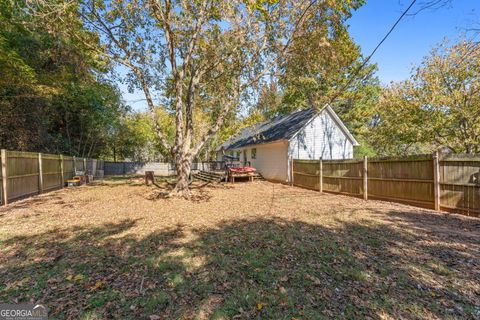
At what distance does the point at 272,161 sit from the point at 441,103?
10.2m

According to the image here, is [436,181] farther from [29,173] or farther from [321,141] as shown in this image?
[29,173]

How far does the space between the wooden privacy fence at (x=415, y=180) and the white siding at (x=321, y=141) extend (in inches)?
169

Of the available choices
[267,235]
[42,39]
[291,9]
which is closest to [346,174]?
[267,235]

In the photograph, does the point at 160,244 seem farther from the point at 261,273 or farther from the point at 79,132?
the point at 79,132

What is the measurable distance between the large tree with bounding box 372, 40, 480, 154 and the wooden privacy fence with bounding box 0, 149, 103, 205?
62.8 ft

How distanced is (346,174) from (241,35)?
7497mm

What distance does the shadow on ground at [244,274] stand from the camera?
2695mm

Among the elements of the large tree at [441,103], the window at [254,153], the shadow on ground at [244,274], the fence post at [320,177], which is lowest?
the shadow on ground at [244,274]

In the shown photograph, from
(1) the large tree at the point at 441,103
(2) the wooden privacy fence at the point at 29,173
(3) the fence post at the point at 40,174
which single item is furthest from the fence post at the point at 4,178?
(1) the large tree at the point at 441,103

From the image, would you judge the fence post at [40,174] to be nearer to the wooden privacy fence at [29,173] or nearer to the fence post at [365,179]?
the wooden privacy fence at [29,173]

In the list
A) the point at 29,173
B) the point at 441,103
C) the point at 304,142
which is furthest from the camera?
the point at 304,142

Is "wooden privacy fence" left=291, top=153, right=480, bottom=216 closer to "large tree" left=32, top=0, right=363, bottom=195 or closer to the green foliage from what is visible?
"large tree" left=32, top=0, right=363, bottom=195

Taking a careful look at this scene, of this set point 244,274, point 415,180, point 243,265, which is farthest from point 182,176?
point 415,180

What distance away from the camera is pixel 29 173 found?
9258 millimetres
